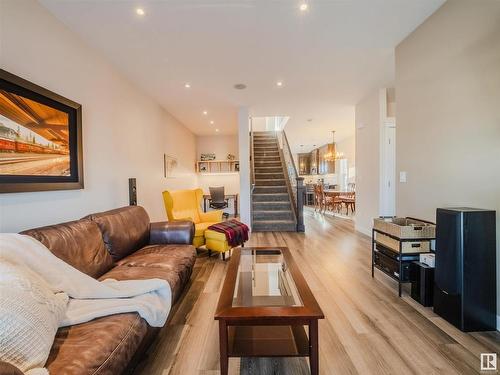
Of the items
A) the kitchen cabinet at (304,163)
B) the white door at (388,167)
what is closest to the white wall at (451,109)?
the white door at (388,167)

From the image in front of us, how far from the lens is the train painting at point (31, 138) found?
5.51ft

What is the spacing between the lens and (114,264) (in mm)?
2113

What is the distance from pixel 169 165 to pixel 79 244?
3.70 metres

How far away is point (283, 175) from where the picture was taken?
6.95 metres

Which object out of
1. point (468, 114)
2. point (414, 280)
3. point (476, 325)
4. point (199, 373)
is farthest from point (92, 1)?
point (476, 325)

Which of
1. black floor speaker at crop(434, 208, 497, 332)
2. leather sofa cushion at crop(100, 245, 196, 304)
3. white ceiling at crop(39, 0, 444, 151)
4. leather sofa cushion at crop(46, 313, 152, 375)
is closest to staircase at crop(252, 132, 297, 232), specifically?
white ceiling at crop(39, 0, 444, 151)

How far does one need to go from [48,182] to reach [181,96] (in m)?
2.88

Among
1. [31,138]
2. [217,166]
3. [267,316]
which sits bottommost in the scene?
[267,316]

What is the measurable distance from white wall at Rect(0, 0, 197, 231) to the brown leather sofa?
14.1 inches

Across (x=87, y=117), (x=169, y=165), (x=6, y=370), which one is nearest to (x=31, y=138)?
(x=87, y=117)

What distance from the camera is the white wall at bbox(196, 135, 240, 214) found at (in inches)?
306

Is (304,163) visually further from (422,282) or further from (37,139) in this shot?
(37,139)

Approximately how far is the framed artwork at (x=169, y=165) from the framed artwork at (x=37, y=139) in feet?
8.68

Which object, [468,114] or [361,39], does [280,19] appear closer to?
[361,39]
